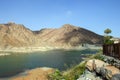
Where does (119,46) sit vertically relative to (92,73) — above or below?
A: above

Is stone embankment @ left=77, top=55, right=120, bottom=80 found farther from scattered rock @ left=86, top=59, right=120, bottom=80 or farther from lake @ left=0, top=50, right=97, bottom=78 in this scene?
lake @ left=0, top=50, right=97, bottom=78

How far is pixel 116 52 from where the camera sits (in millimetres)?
19047

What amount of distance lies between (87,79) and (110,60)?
331 cm

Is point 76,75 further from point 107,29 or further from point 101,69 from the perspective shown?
point 107,29

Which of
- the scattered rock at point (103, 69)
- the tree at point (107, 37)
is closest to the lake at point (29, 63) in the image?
the tree at point (107, 37)

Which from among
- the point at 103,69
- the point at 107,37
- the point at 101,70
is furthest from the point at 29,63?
the point at 103,69

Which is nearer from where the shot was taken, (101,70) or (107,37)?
(101,70)

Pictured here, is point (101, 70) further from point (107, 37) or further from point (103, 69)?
point (107, 37)

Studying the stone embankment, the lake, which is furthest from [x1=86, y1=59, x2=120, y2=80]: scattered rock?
the lake

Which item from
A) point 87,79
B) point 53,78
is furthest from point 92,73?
point 53,78

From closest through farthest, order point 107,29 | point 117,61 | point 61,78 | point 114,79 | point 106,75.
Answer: point 114,79
point 106,75
point 117,61
point 61,78
point 107,29

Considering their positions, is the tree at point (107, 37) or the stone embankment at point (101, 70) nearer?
the stone embankment at point (101, 70)

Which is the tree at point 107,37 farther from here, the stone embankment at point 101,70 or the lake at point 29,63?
the stone embankment at point 101,70

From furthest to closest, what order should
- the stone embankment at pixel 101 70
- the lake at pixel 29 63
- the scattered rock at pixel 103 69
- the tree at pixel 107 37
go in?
the lake at pixel 29 63
the tree at pixel 107 37
the stone embankment at pixel 101 70
the scattered rock at pixel 103 69
